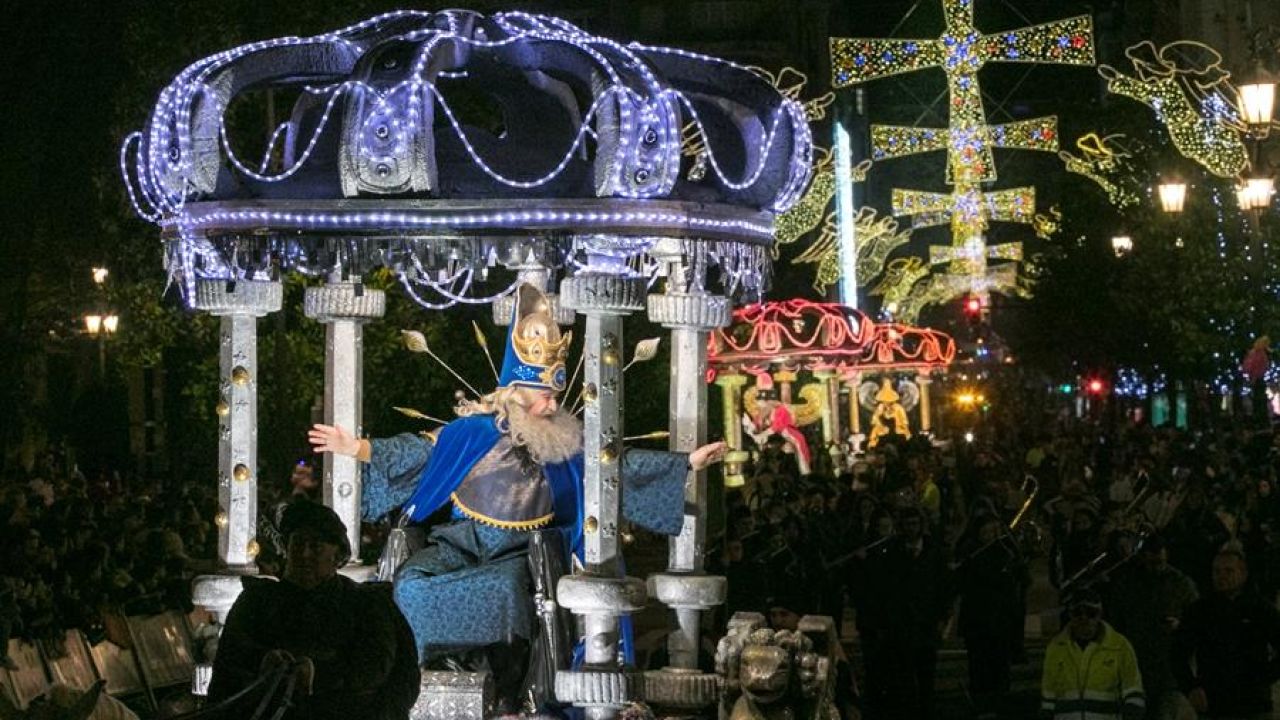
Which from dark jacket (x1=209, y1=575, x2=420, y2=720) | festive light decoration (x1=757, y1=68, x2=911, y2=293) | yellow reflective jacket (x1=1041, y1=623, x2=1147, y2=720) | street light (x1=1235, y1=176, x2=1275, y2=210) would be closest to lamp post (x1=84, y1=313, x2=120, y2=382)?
festive light decoration (x1=757, y1=68, x2=911, y2=293)

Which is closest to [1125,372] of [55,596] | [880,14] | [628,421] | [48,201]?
[880,14]

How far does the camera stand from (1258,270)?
30.0m

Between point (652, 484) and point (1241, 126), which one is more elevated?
point (1241, 126)

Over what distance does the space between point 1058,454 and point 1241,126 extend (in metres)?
9.35

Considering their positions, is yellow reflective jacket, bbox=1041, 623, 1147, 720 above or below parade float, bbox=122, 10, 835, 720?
below

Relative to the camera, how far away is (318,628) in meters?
8.45

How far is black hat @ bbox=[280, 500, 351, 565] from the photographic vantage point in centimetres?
855

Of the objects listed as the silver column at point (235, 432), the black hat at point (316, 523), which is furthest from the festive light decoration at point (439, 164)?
the black hat at point (316, 523)

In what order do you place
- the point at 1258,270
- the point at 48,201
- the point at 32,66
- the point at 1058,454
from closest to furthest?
the point at 32,66 → the point at 48,201 → the point at 1258,270 → the point at 1058,454

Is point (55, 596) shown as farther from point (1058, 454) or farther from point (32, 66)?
point (1058, 454)

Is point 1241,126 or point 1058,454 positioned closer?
point 1241,126

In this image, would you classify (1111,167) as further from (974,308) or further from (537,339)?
(974,308)

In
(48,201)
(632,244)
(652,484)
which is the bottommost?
(652,484)

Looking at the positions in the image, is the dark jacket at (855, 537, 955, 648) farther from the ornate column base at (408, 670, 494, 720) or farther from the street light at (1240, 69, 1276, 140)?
the street light at (1240, 69, 1276, 140)
